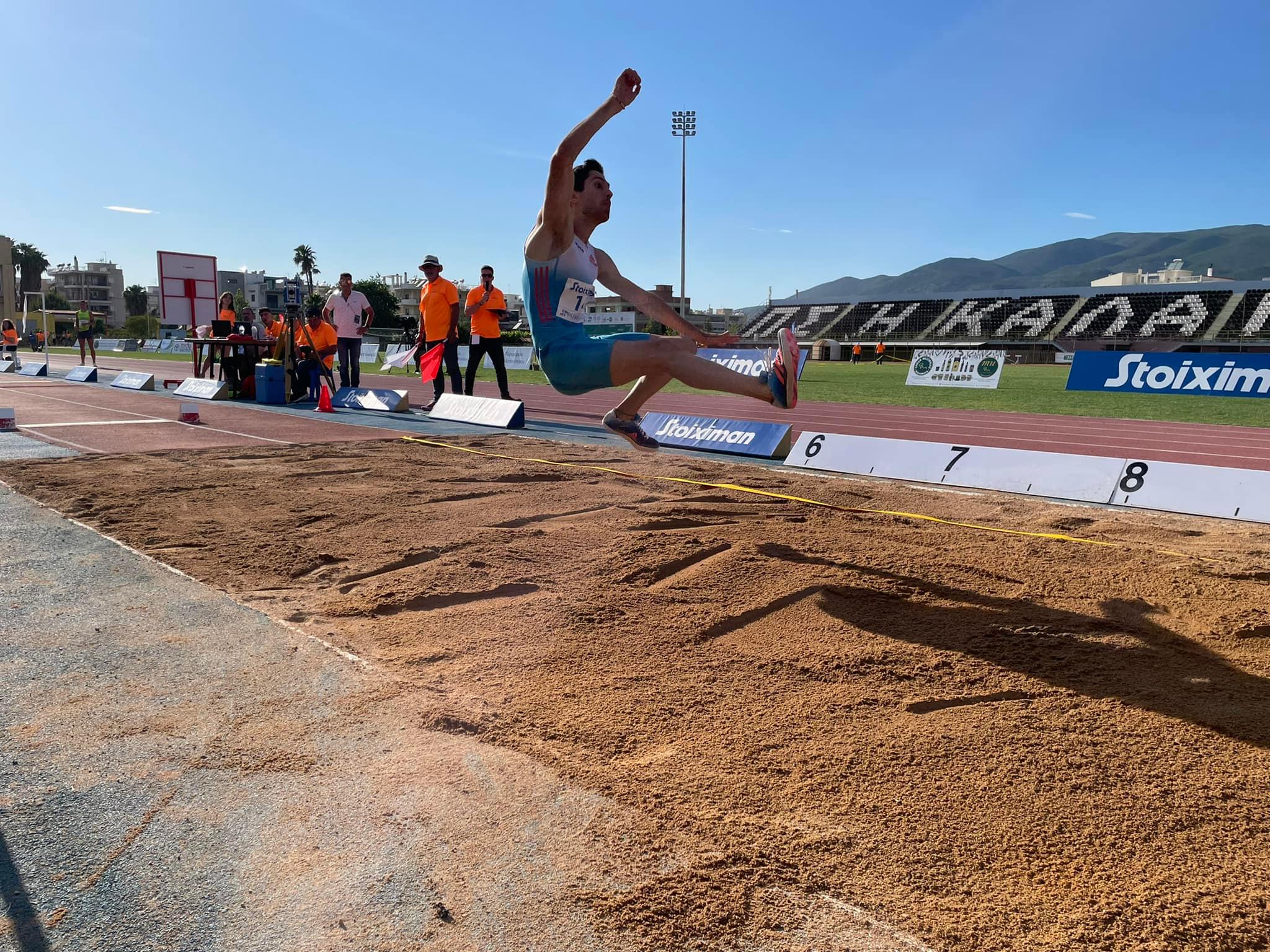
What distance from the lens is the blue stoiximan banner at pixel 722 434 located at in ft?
28.2

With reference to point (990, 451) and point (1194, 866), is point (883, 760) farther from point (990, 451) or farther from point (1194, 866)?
point (990, 451)

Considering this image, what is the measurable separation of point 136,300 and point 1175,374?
124583 mm

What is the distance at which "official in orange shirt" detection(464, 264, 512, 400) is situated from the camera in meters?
11.9

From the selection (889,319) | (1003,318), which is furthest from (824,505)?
(889,319)

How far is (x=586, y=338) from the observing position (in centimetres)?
447

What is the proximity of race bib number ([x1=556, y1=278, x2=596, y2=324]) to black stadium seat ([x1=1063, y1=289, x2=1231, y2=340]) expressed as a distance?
53207 millimetres

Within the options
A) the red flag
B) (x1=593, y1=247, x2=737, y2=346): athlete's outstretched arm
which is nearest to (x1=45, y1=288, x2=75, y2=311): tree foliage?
the red flag

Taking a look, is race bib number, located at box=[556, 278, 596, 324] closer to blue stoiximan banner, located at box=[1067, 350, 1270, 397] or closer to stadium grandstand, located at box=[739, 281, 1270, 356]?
blue stoiximan banner, located at box=[1067, 350, 1270, 397]

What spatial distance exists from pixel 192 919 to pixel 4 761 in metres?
1.06

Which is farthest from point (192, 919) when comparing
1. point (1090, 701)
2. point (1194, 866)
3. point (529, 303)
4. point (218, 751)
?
point (529, 303)

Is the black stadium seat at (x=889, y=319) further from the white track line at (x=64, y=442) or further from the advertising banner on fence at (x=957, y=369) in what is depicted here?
the white track line at (x=64, y=442)

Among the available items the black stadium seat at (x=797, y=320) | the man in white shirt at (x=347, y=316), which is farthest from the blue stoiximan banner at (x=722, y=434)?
the black stadium seat at (x=797, y=320)

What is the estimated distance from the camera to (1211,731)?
2490mm

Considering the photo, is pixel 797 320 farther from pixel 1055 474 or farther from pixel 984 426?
pixel 1055 474
